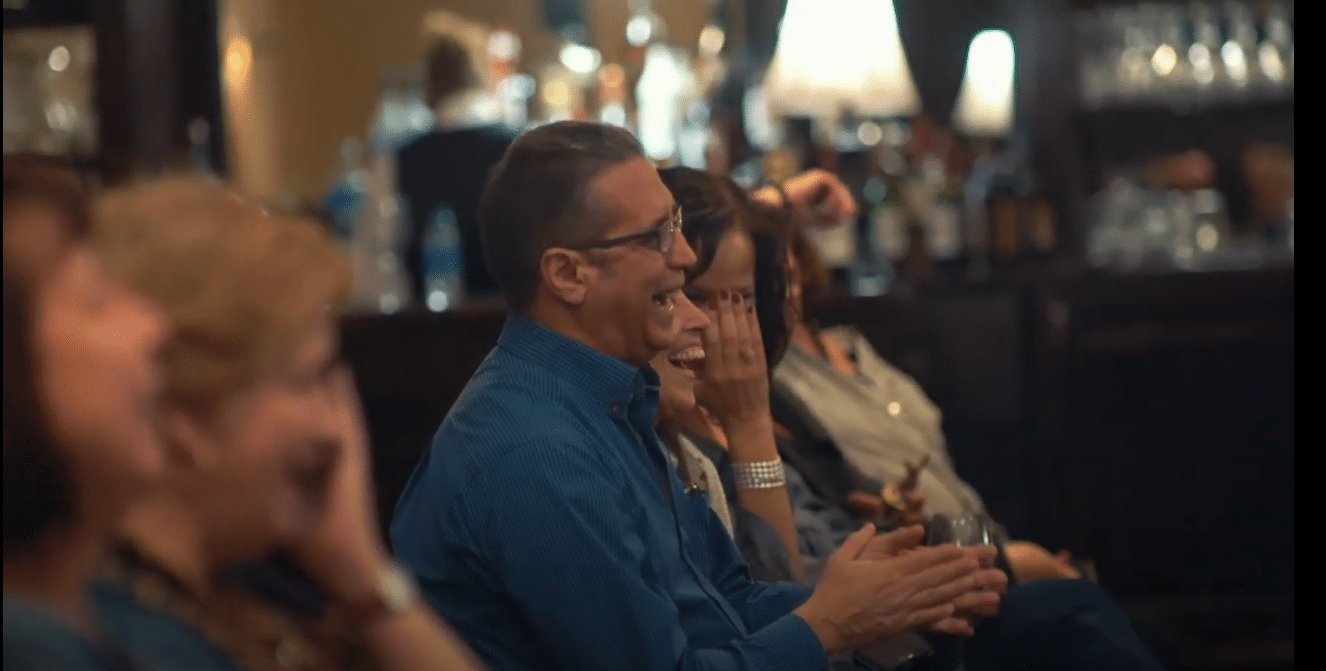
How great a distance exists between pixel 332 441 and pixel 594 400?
0.63 metres

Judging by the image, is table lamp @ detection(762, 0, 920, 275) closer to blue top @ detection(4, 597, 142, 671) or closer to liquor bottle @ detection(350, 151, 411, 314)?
liquor bottle @ detection(350, 151, 411, 314)

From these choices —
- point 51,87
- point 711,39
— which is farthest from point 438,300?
point 711,39

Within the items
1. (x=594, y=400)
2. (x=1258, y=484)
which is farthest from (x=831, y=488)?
(x=1258, y=484)

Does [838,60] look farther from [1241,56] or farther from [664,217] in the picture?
[664,217]

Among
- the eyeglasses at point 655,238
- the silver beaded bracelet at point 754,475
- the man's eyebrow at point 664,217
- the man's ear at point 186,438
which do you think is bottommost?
the silver beaded bracelet at point 754,475

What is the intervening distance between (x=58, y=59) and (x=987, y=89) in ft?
7.29

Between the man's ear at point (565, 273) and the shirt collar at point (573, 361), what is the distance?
0.11ft

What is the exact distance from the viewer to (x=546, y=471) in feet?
4.32

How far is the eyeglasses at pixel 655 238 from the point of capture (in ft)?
4.70

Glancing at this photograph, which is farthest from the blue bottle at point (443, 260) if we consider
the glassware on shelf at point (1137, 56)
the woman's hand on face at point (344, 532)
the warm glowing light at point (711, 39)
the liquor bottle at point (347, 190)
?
the woman's hand on face at point (344, 532)

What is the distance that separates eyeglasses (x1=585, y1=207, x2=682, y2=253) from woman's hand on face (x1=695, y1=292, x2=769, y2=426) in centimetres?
23

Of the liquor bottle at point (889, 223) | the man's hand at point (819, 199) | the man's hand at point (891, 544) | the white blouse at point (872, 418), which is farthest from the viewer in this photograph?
the liquor bottle at point (889, 223)

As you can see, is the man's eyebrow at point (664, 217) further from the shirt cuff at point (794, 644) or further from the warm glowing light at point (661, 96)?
the warm glowing light at point (661, 96)

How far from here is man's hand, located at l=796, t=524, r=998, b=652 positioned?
4.92 feet
